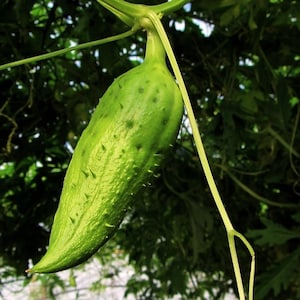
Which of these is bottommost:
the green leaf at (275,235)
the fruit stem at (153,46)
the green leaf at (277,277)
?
the green leaf at (277,277)

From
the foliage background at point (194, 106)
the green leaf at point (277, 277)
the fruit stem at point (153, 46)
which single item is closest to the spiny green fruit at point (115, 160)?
the fruit stem at point (153, 46)

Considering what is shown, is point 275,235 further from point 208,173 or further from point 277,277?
Result: point 208,173

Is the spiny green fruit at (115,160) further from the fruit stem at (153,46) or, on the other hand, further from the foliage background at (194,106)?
the foliage background at (194,106)

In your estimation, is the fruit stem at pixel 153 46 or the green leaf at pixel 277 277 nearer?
the fruit stem at pixel 153 46

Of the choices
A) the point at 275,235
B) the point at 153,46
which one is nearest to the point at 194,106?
the point at 275,235

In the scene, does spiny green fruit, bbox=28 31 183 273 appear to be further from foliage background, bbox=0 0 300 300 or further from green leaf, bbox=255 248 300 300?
green leaf, bbox=255 248 300 300

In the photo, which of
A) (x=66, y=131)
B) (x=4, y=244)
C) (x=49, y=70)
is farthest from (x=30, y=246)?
(x=49, y=70)

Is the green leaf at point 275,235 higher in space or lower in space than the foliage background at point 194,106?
lower

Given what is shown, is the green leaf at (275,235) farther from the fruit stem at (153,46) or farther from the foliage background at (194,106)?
the fruit stem at (153,46)

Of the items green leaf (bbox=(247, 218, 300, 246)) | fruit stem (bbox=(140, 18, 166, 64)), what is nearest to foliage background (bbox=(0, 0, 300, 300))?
green leaf (bbox=(247, 218, 300, 246))
